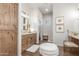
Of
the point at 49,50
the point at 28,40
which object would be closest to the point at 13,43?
the point at 28,40

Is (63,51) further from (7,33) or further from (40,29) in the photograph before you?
(7,33)

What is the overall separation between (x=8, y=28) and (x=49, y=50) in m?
0.82

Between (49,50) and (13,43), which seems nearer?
(49,50)

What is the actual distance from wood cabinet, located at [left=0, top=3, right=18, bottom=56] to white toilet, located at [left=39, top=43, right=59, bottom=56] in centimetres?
52

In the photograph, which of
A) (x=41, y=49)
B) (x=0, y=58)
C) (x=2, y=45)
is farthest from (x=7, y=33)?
(x=41, y=49)

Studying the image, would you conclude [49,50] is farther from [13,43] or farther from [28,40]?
[13,43]

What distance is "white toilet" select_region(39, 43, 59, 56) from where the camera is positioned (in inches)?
68.6

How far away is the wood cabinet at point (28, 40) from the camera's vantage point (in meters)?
1.86

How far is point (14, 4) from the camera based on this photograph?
1853 mm

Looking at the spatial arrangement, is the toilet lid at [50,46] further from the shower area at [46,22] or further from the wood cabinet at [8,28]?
the wood cabinet at [8,28]

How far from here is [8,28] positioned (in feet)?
6.24

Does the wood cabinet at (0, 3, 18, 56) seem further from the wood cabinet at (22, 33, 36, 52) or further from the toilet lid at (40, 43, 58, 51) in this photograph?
the toilet lid at (40, 43, 58, 51)

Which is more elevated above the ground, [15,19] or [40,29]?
[15,19]

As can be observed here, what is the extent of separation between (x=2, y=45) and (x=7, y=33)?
0.74ft
